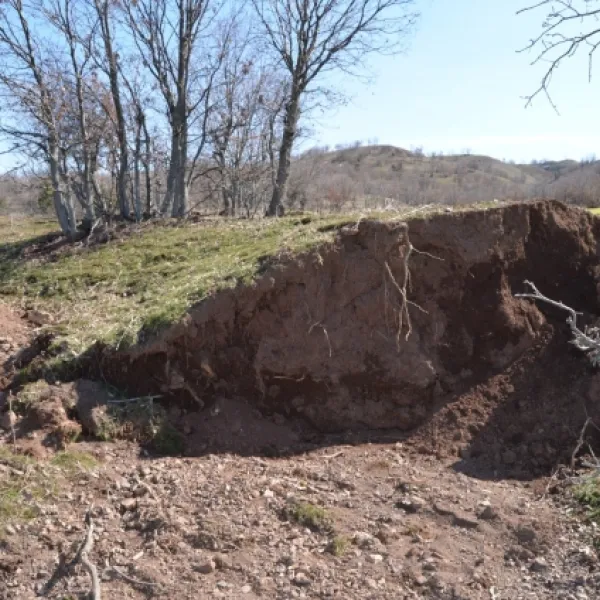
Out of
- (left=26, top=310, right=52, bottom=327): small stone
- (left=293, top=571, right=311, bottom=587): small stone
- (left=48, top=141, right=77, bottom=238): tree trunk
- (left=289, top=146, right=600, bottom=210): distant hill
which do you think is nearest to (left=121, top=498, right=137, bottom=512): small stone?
(left=293, top=571, right=311, bottom=587): small stone

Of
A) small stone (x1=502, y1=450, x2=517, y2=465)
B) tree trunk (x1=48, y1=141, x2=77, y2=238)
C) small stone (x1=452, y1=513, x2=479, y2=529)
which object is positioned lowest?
small stone (x1=452, y1=513, x2=479, y2=529)

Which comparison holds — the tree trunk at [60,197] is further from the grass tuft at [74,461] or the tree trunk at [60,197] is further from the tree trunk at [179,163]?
the grass tuft at [74,461]

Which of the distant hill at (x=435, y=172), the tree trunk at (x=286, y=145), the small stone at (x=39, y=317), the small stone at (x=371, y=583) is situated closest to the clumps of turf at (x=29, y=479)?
the small stone at (x=371, y=583)

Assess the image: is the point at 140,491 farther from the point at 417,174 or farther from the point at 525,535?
the point at 417,174

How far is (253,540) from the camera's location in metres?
4.07

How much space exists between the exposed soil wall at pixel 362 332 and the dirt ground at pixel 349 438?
2cm

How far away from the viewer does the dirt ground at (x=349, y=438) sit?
387 cm

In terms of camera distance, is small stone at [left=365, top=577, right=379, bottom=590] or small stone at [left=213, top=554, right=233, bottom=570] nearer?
small stone at [left=365, top=577, right=379, bottom=590]

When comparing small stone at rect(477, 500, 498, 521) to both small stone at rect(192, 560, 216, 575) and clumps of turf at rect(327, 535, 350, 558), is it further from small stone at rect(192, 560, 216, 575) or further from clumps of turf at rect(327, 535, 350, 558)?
small stone at rect(192, 560, 216, 575)

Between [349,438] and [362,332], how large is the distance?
94 cm

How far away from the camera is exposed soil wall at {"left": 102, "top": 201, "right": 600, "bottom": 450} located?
5773mm

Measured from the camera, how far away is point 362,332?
236 inches

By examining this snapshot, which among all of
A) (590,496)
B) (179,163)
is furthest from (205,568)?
(179,163)

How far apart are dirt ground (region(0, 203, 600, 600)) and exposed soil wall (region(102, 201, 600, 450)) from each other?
2 cm
